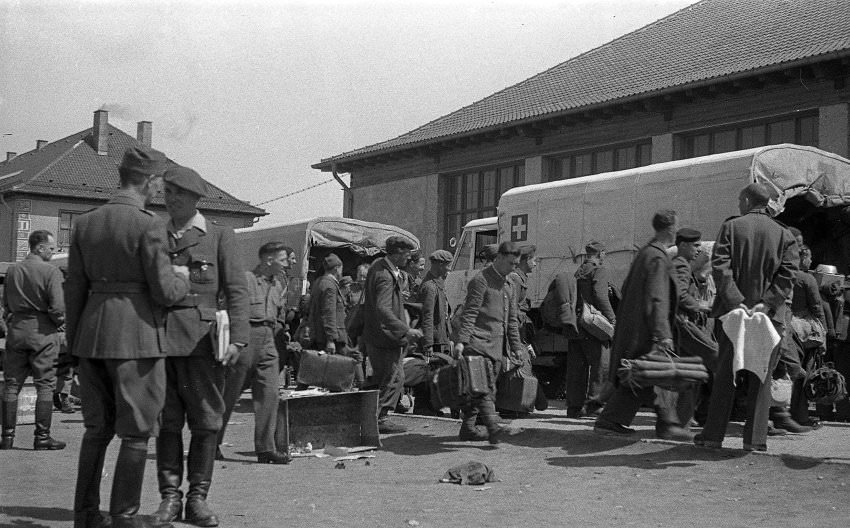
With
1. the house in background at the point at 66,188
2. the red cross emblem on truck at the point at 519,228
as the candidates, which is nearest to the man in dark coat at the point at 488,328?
the red cross emblem on truck at the point at 519,228

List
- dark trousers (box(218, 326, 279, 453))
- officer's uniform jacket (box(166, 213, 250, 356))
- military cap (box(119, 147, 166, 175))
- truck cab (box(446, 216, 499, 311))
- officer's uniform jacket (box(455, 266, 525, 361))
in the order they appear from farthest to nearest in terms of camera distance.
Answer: truck cab (box(446, 216, 499, 311)) → officer's uniform jacket (box(455, 266, 525, 361)) → dark trousers (box(218, 326, 279, 453)) → officer's uniform jacket (box(166, 213, 250, 356)) → military cap (box(119, 147, 166, 175))

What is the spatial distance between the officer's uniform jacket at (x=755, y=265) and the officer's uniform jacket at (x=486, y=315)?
216 cm

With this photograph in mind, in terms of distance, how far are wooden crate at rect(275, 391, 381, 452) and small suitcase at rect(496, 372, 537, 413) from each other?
1.27 meters

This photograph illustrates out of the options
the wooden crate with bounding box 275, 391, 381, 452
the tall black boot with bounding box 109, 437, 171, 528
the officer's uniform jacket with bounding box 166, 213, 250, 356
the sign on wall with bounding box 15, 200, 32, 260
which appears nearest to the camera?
the tall black boot with bounding box 109, 437, 171, 528

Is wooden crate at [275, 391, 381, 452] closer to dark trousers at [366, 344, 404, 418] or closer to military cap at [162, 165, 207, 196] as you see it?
dark trousers at [366, 344, 404, 418]

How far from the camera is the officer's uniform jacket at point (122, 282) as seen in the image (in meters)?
5.53

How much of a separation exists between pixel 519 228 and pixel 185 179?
11.3 metres

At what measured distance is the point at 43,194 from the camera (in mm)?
58594

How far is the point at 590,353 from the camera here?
39.9ft

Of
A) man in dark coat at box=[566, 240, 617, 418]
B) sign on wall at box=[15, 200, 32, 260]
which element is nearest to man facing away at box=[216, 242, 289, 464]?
man in dark coat at box=[566, 240, 617, 418]

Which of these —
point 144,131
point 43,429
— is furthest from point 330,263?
point 144,131

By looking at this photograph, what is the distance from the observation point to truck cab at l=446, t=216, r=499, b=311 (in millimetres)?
18656

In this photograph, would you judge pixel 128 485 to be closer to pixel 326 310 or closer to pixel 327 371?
pixel 327 371

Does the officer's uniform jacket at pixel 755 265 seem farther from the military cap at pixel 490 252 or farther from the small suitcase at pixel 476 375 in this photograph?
the military cap at pixel 490 252
